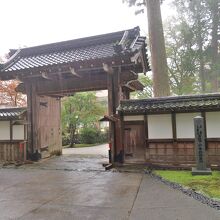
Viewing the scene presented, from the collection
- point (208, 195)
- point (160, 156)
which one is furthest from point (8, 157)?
point (208, 195)

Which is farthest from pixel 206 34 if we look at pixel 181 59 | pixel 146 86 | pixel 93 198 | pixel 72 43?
pixel 93 198

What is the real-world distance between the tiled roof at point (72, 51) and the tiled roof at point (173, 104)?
2.75 m

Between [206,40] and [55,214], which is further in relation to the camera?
[206,40]

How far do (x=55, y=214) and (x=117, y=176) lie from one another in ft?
14.6

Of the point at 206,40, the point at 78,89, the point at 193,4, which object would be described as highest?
the point at 193,4

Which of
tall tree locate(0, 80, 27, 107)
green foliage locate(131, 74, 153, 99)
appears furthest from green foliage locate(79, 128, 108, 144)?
tall tree locate(0, 80, 27, 107)

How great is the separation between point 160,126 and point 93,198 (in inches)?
213

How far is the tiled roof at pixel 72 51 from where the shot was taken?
43.6 feet

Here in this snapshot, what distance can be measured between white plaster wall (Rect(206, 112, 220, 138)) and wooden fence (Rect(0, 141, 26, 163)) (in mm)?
9025

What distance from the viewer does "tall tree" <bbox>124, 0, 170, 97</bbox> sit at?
15.0 meters

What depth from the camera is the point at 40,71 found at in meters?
12.8

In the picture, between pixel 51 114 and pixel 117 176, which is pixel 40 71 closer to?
pixel 51 114

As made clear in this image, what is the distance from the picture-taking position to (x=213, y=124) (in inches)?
428

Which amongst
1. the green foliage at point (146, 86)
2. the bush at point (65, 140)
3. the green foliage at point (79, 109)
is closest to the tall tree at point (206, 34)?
the green foliage at point (146, 86)
